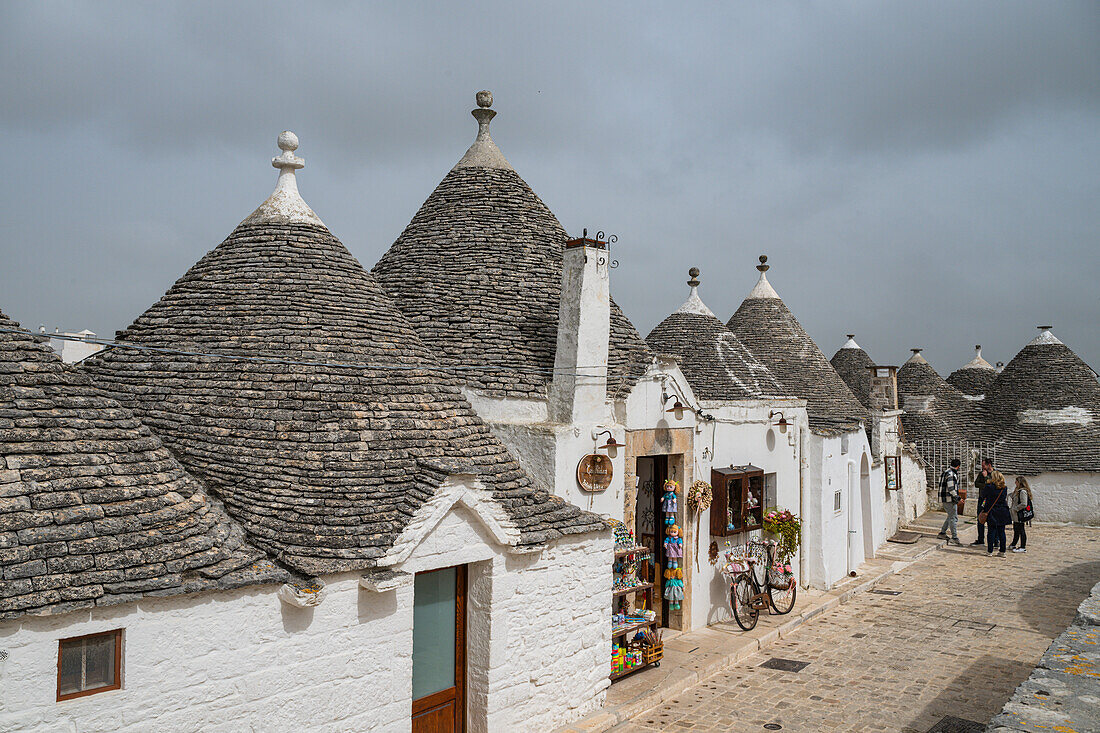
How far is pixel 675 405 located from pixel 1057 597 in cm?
874

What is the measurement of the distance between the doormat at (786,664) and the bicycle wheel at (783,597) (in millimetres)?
1732

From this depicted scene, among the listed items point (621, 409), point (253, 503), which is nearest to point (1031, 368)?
point (621, 409)

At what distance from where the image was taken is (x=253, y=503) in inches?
270

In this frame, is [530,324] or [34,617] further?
[530,324]

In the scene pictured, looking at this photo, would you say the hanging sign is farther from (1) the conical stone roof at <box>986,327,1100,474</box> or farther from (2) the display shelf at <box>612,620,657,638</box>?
(1) the conical stone roof at <box>986,327,1100,474</box>

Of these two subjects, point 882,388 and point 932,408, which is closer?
point 882,388

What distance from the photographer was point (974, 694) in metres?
9.74

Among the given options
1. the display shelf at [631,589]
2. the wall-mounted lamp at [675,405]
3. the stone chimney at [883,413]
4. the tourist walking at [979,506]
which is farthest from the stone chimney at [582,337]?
the tourist walking at [979,506]

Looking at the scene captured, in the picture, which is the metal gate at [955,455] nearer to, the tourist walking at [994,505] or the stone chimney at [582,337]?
the tourist walking at [994,505]

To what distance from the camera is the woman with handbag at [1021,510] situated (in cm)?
1866

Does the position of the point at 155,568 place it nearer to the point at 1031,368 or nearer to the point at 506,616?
the point at 506,616

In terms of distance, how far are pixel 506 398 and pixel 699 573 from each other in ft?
14.6

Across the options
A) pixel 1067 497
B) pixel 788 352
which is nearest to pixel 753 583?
pixel 788 352

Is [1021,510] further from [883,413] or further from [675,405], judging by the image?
[675,405]
